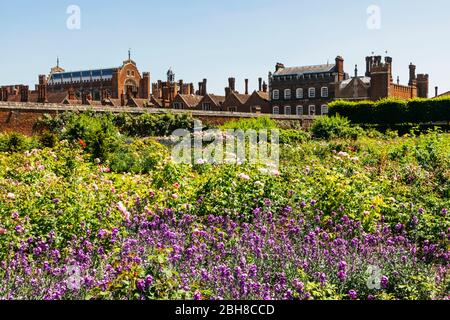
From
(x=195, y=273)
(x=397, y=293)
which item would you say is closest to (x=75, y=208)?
(x=195, y=273)

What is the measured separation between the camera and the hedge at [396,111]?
35.2 metres

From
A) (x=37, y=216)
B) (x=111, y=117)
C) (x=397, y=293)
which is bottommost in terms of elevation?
(x=397, y=293)

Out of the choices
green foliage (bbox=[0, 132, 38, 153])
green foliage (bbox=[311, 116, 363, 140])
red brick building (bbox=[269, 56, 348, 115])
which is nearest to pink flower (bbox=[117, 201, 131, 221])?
green foliage (bbox=[0, 132, 38, 153])

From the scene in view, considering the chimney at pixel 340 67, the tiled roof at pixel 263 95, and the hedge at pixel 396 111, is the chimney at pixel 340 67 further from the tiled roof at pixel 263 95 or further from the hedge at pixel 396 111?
the hedge at pixel 396 111

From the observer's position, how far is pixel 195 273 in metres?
4.58

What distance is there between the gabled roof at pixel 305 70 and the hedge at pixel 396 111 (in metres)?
20.4

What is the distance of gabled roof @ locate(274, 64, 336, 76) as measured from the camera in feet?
191

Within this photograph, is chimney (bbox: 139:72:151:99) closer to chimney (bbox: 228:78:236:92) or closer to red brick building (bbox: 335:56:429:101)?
chimney (bbox: 228:78:236:92)

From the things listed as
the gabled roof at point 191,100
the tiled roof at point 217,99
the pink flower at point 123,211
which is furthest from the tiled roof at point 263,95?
the pink flower at point 123,211

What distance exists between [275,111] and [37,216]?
180 ft

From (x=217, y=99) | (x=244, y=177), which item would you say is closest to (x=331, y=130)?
(x=244, y=177)

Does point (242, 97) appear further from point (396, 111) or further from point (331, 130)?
point (331, 130)

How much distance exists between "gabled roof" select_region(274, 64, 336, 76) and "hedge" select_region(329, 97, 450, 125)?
20417 millimetres
